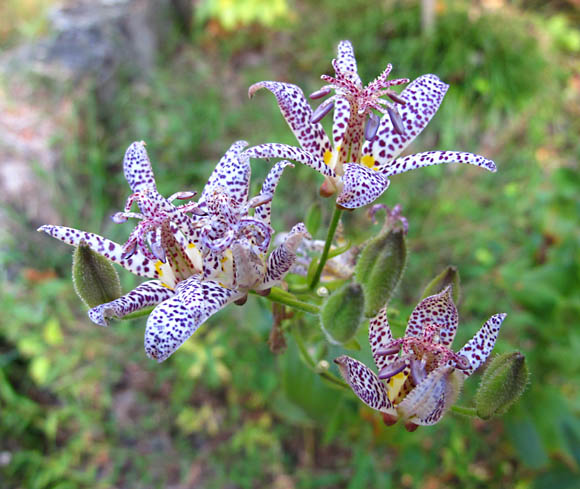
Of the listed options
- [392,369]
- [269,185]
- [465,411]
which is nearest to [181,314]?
[269,185]

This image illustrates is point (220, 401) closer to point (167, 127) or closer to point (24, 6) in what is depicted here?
point (167, 127)

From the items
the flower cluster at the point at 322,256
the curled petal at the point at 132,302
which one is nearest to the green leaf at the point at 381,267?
the flower cluster at the point at 322,256

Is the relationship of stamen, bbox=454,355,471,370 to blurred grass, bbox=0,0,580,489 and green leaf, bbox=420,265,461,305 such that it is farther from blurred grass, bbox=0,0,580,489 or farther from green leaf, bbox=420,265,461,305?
blurred grass, bbox=0,0,580,489

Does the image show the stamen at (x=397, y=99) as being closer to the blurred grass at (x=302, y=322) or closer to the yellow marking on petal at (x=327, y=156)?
the yellow marking on petal at (x=327, y=156)

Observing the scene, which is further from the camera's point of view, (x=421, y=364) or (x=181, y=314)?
(x=421, y=364)

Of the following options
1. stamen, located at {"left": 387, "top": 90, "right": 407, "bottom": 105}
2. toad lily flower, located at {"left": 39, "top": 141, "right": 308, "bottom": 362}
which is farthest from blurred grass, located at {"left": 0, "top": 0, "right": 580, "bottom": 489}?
stamen, located at {"left": 387, "top": 90, "right": 407, "bottom": 105}

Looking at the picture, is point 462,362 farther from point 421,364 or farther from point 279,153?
point 279,153

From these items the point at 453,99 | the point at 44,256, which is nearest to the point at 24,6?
the point at 44,256
